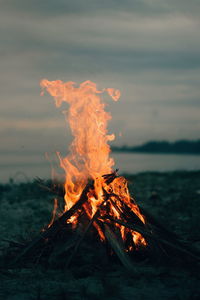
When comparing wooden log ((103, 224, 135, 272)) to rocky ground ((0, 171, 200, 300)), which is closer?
rocky ground ((0, 171, 200, 300))

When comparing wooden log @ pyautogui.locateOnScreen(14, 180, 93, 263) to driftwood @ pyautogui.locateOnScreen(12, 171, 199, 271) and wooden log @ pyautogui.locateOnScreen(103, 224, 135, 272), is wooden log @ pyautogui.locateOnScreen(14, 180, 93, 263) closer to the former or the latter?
driftwood @ pyautogui.locateOnScreen(12, 171, 199, 271)

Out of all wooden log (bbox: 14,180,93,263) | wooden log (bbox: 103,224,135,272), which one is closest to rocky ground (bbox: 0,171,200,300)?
wooden log (bbox: 103,224,135,272)

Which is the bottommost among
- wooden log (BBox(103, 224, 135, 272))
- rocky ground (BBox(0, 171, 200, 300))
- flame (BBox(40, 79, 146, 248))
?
rocky ground (BBox(0, 171, 200, 300))

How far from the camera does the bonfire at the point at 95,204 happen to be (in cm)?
746

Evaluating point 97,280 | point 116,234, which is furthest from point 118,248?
point 97,280

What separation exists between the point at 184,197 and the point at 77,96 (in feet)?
32.0

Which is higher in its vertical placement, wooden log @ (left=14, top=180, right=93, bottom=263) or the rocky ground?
wooden log @ (left=14, top=180, right=93, bottom=263)

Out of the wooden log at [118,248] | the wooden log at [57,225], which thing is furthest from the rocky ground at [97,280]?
the wooden log at [57,225]

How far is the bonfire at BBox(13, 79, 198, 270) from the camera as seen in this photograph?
7459 millimetres

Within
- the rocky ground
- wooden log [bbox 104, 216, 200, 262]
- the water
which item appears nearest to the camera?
the rocky ground

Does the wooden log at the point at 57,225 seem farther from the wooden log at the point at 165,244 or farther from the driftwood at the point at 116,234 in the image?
the wooden log at the point at 165,244

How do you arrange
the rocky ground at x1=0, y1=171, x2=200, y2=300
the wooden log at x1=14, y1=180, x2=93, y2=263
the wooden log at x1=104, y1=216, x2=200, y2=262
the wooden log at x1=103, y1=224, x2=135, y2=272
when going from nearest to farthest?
the rocky ground at x1=0, y1=171, x2=200, y2=300 → the wooden log at x1=103, y1=224, x2=135, y2=272 → the wooden log at x1=104, y1=216, x2=200, y2=262 → the wooden log at x1=14, y1=180, x2=93, y2=263

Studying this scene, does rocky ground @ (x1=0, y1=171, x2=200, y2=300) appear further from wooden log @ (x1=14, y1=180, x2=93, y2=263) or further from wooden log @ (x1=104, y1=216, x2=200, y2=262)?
wooden log @ (x1=14, y1=180, x2=93, y2=263)

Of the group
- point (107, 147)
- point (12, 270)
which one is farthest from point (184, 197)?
point (12, 270)
